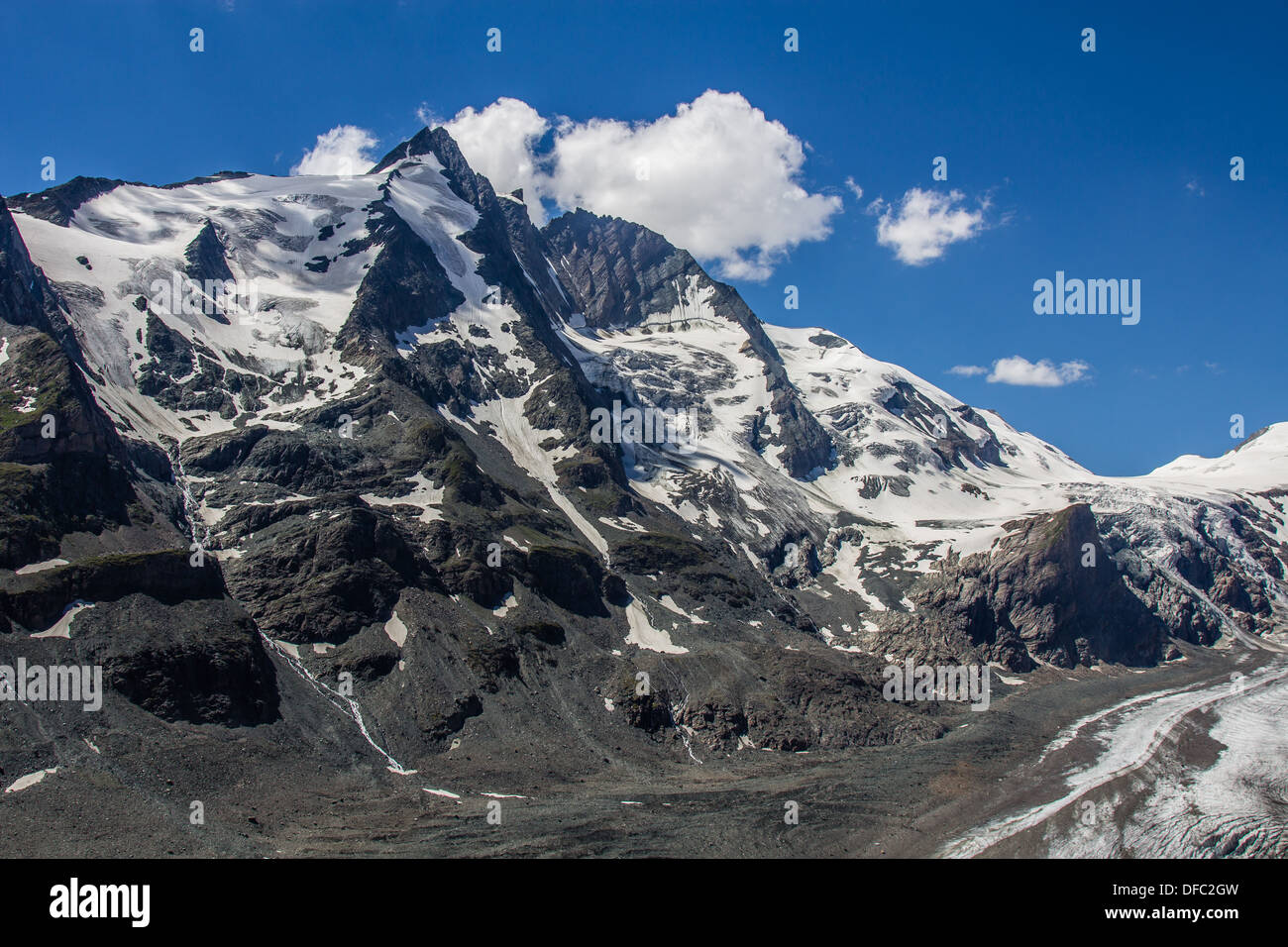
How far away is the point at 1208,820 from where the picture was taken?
77.8 m

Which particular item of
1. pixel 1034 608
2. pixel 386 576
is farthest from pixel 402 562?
pixel 1034 608

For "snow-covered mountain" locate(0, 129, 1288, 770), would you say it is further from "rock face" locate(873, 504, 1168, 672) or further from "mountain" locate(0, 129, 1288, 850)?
"rock face" locate(873, 504, 1168, 672)

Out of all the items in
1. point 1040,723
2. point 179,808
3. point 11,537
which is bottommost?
point 1040,723

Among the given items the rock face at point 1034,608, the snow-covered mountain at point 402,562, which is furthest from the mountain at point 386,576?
the rock face at point 1034,608

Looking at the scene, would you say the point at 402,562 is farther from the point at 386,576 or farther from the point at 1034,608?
the point at 1034,608

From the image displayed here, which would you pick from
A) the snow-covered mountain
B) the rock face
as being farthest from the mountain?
the rock face

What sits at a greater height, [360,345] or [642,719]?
[360,345]

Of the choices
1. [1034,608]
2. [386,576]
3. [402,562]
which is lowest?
[1034,608]

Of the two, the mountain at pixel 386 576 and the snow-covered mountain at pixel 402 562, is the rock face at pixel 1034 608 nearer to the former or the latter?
the snow-covered mountain at pixel 402 562

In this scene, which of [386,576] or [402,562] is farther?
[402,562]

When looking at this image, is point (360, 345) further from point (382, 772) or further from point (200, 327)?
point (382, 772)

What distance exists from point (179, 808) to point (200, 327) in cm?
14256
